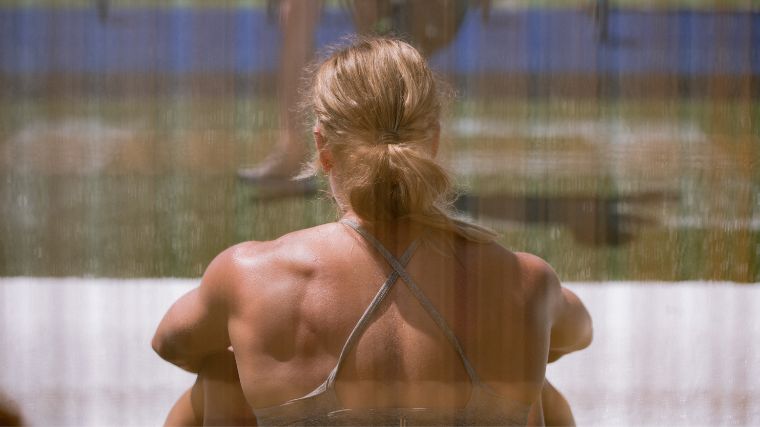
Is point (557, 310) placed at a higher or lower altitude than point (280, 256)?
lower

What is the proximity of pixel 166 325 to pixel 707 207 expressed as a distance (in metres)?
0.89

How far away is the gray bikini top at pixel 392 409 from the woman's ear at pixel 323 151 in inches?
3.6

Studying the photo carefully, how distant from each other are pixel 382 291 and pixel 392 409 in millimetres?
187

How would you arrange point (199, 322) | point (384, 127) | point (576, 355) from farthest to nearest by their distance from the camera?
1. point (576, 355)
2. point (199, 322)
3. point (384, 127)

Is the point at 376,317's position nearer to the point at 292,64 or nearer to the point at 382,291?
the point at 382,291

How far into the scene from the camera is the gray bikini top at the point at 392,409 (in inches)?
47.1

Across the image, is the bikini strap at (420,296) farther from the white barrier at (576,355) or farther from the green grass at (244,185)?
the white barrier at (576,355)

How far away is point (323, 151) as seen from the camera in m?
1.25

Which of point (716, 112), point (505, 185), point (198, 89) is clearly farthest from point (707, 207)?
point (198, 89)

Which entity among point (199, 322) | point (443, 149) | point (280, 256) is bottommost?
point (199, 322)

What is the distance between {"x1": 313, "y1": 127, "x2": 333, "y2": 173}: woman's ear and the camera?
48.7 inches

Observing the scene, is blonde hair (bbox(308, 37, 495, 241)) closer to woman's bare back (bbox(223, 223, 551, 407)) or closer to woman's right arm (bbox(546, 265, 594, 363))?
woman's bare back (bbox(223, 223, 551, 407))

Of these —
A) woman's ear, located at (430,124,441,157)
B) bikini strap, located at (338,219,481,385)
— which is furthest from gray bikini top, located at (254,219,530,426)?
woman's ear, located at (430,124,441,157)

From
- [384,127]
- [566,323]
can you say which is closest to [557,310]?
[566,323]
